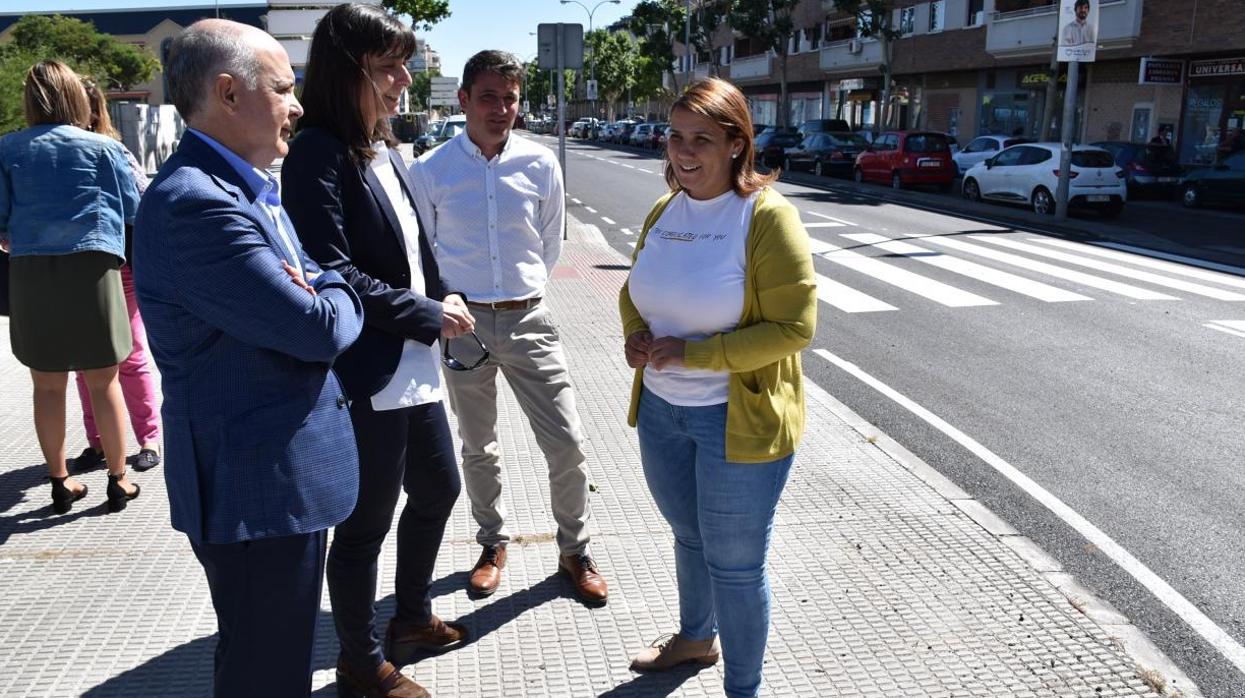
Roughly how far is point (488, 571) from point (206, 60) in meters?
2.24

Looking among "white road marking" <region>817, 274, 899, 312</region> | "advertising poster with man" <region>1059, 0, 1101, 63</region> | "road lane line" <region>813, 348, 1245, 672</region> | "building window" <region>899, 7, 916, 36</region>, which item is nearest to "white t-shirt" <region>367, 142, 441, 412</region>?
"road lane line" <region>813, 348, 1245, 672</region>

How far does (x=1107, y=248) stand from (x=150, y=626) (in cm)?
1500

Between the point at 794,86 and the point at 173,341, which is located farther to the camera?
Answer: the point at 794,86

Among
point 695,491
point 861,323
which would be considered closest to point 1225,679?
point 695,491

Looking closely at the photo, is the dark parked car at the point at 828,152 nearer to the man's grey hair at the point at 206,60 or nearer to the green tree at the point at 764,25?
the green tree at the point at 764,25

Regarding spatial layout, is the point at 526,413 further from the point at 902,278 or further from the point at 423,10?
the point at 423,10

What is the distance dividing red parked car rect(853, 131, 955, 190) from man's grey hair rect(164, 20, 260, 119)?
80.0 feet

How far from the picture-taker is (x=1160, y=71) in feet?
88.4

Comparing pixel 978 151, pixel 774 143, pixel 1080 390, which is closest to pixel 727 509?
pixel 1080 390

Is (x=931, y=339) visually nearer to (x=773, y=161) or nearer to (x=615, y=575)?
(x=615, y=575)

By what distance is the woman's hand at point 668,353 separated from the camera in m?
2.71

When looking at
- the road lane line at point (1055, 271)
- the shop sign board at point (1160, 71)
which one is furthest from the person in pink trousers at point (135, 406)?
the shop sign board at point (1160, 71)

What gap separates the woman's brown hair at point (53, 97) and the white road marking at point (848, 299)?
7.00 meters

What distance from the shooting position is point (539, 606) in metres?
3.63
